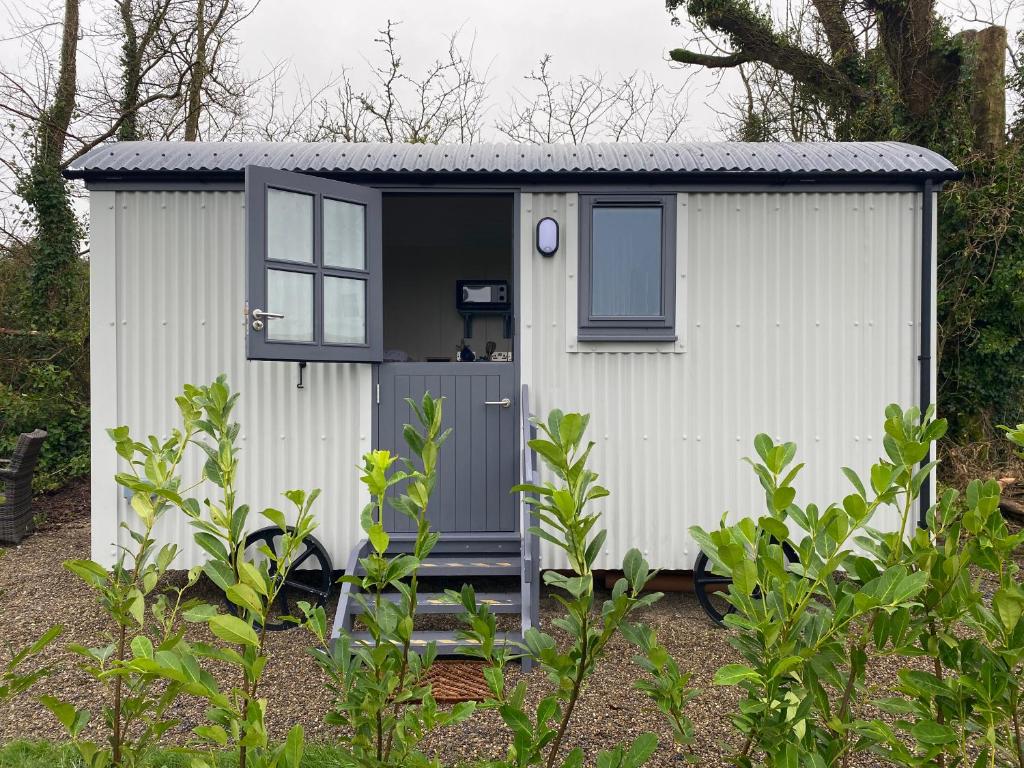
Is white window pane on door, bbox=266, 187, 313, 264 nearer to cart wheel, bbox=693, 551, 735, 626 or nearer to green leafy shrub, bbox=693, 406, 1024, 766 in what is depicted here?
cart wheel, bbox=693, 551, 735, 626

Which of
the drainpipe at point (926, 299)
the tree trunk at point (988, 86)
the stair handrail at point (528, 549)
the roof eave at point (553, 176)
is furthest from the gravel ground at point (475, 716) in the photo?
the tree trunk at point (988, 86)

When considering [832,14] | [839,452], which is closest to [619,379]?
[839,452]

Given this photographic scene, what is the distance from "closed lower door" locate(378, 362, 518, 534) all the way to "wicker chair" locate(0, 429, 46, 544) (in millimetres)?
3633

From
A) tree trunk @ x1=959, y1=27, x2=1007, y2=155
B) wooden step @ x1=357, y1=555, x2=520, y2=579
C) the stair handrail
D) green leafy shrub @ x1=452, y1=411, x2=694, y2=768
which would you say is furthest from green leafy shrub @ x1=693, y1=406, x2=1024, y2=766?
tree trunk @ x1=959, y1=27, x2=1007, y2=155

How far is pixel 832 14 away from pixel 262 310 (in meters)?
9.32

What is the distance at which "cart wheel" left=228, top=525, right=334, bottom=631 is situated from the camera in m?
3.71

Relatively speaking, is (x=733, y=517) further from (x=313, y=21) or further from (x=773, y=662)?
(x=313, y=21)

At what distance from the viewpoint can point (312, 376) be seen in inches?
151

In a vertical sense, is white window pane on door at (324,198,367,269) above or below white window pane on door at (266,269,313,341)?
above

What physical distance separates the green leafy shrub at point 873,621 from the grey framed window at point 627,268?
2621 millimetres

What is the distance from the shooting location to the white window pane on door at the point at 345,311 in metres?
3.64

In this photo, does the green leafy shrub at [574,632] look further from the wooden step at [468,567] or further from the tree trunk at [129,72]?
the tree trunk at [129,72]

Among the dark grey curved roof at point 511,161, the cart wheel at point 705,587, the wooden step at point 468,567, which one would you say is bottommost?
the cart wheel at point 705,587

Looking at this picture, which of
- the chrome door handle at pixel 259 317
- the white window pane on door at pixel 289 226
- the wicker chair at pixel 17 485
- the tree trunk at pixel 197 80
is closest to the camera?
the chrome door handle at pixel 259 317
